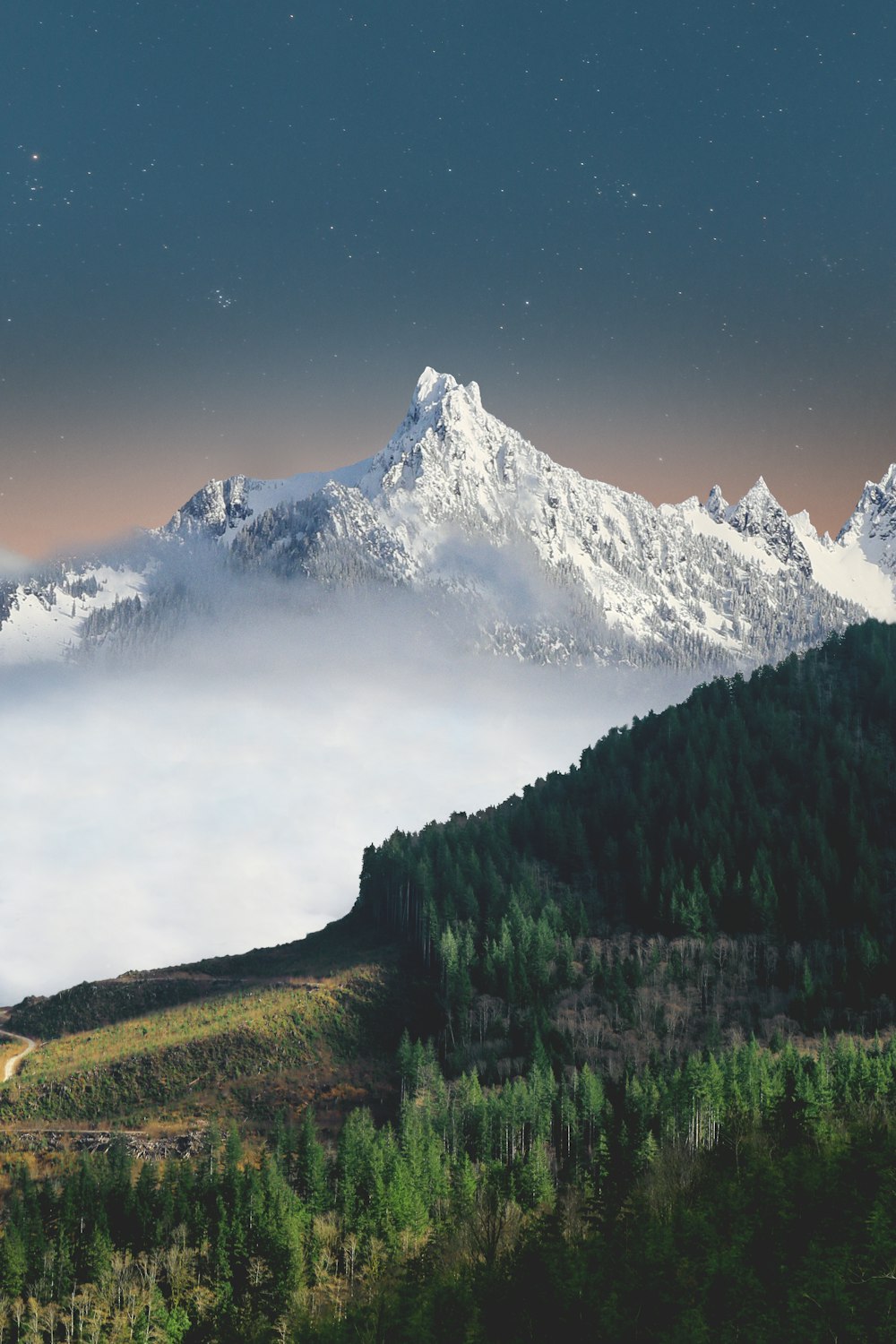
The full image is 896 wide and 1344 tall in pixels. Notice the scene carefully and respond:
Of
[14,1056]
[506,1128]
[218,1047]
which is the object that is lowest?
[506,1128]

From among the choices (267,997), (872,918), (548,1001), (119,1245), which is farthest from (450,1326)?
(872,918)

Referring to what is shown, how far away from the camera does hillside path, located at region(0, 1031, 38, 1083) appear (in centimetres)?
16050

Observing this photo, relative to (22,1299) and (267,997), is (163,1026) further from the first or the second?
(22,1299)

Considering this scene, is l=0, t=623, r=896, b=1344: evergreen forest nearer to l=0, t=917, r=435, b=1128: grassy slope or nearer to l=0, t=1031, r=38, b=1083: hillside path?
l=0, t=917, r=435, b=1128: grassy slope

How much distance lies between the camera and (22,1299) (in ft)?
316

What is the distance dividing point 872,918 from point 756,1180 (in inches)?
3994

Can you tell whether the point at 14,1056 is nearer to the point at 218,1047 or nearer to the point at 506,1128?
the point at 218,1047

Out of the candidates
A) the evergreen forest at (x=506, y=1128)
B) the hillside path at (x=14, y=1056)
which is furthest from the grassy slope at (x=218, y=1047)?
the hillside path at (x=14, y=1056)

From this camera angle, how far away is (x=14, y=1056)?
16950 cm

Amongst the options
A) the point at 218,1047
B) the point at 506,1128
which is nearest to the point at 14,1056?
the point at 218,1047

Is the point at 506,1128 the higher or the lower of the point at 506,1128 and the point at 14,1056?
the lower

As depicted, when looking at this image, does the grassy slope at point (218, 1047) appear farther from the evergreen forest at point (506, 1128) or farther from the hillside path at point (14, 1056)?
the hillside path at point (14, 1056)

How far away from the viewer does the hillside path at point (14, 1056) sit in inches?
6319

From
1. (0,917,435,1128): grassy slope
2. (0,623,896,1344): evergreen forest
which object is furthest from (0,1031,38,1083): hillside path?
(0,623,896,1344): evergreen forest
